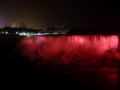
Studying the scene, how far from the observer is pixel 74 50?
52.4ft

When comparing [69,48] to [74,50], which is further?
[69,48]

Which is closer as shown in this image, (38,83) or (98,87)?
(98,87)

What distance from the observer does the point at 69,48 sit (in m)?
16.3

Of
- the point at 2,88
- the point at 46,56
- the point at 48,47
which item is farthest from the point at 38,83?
the point at 48,47

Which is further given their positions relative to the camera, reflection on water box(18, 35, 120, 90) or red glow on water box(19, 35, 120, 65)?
red glow on water box(19, 35, 120, 65)

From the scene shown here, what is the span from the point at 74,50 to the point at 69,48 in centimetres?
53

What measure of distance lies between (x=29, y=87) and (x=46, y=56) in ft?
25.7

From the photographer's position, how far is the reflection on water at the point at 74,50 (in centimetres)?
1450

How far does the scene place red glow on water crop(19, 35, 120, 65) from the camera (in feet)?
49.1

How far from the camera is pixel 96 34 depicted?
1658 cm

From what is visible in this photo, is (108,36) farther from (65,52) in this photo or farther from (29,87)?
(29,87)

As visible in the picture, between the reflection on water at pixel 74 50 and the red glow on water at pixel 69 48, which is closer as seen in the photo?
the reflection on water at pixel 74 50

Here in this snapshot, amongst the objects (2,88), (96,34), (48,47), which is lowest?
(2,88)

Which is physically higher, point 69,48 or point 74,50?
point 69,48
